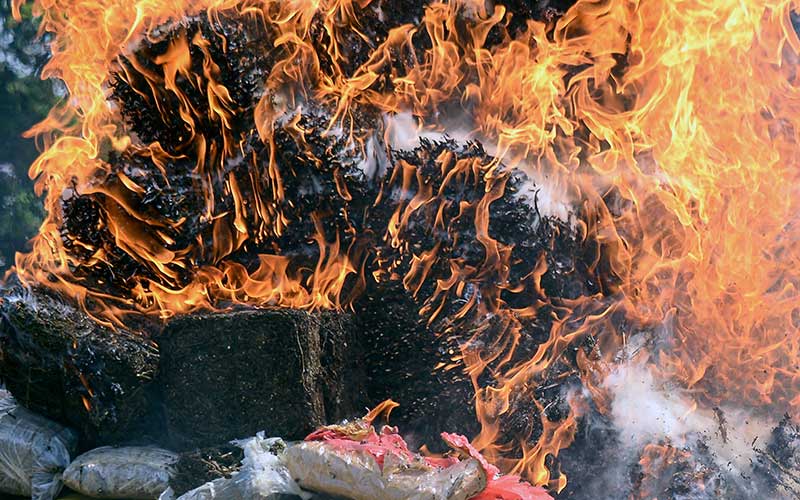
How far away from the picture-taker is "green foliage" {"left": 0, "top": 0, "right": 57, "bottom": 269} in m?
15.2

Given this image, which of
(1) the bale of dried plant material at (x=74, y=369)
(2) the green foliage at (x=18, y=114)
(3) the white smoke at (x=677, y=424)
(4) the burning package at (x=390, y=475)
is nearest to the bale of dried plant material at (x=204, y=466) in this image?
(4) the burning package at (x=390, y=475)

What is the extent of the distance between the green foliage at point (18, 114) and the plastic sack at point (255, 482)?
47.7 feet

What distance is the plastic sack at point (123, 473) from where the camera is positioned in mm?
3461

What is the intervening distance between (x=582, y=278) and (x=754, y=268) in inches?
57.6

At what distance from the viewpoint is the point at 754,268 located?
5.32 m

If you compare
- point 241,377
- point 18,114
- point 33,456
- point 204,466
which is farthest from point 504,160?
point 18,114

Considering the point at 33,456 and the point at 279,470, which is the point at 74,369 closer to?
the point at 33,456

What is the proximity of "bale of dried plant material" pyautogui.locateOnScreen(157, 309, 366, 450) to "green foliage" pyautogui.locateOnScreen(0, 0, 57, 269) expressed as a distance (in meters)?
13.9

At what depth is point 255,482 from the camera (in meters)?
2.98

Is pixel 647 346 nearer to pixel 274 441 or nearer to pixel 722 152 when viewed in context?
pixel 722 152

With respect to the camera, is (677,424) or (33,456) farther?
(677,424)

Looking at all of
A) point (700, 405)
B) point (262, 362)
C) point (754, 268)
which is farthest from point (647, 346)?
point (262, 362)

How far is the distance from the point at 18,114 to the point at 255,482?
50.0 ft

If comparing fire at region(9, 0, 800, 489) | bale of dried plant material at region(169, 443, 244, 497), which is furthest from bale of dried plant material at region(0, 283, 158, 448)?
bale of dried plant material at region(169, 443, 244, 497)
